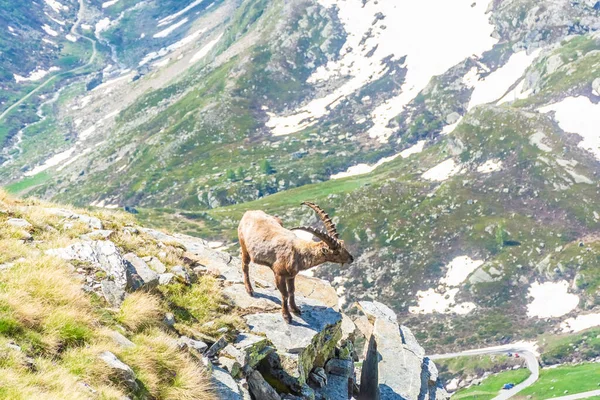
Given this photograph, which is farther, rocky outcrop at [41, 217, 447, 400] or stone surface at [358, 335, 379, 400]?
stone surface at [358, 335, 379, 400]

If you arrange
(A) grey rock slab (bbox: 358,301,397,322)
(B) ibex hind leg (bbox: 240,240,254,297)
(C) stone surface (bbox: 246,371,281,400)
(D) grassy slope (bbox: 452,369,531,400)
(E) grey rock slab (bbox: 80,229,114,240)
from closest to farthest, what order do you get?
(C) stone surface (bbox: 246,371,281,400), (E) grey rock slab (bbox: 80,229,114,240), (B) ibex hind leg (bbox: 240,240,254,297), (A) grey rock slab (bbox: 358,301,397,322), (D) grassy slope (bbox: 452,369,531,400)

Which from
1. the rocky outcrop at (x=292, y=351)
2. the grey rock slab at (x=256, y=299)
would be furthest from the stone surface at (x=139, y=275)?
the grey rock slab at (x=256, y=299)

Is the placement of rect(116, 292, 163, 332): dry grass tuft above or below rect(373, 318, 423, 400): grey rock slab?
above

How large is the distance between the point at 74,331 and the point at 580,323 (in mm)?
206937

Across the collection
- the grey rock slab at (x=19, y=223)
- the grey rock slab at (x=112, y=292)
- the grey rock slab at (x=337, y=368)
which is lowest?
the grey rock slab at (x=337, y=368)

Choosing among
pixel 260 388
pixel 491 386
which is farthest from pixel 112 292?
pixel 491 386

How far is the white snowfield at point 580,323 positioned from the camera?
179250mm

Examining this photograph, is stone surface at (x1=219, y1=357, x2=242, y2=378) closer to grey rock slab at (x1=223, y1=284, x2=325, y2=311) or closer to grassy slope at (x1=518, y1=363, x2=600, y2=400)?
grey rock slab at (x1=223, y1=284, x2=325, y2=311)

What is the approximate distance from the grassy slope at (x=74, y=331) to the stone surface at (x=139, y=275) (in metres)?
0.48

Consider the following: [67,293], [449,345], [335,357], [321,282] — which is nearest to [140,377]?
[67,293]

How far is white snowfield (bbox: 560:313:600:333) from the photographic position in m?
179

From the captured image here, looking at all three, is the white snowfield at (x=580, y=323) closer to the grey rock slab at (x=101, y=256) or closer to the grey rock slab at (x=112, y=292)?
the grey rock slab at (x=101, y=256)

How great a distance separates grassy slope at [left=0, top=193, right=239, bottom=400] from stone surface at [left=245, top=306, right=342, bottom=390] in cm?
172

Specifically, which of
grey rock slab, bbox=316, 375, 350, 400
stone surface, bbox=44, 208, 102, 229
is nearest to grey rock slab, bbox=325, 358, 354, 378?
grey rock slab, bbox=316, 375, 350, 400
